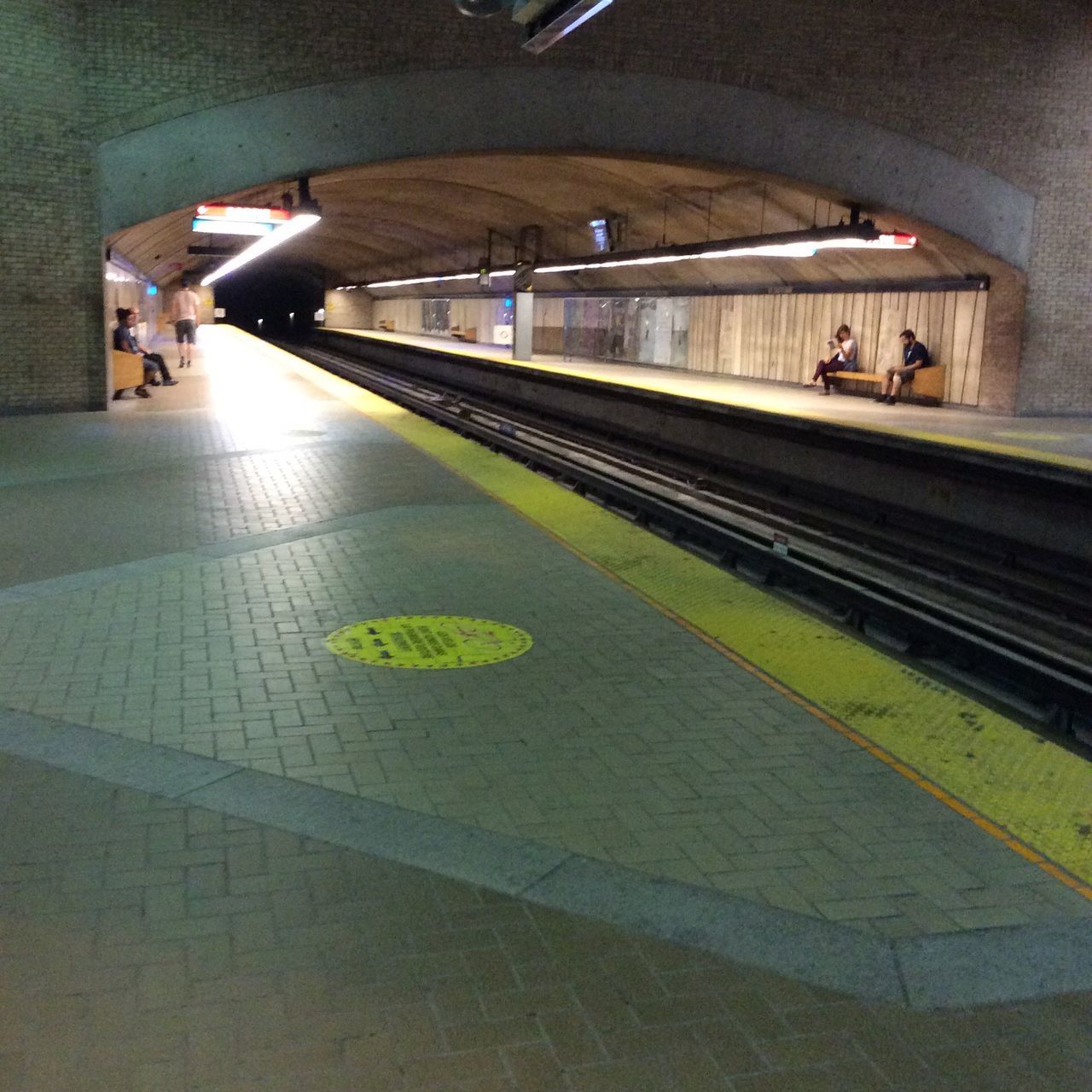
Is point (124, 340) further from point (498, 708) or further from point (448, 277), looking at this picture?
point (448, 277)

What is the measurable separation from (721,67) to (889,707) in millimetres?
13634

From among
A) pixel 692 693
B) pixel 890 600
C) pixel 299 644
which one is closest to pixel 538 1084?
pixel 692 693

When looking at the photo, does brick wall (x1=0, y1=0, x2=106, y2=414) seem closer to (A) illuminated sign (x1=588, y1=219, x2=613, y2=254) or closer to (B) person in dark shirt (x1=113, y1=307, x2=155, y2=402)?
(B) person in dark shirt (x1=113, y1=307, x2=155, y2=402)

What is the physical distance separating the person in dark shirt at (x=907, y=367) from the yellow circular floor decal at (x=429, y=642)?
524 inches

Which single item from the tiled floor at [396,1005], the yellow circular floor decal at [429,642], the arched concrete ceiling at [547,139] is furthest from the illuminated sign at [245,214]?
the tiled floor at [396,1005]

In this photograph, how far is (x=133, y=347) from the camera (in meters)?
19.8

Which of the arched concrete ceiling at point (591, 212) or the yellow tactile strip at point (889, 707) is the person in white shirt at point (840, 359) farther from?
the yellow tactile strip at point (889, 707)

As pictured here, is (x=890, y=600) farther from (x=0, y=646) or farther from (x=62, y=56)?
(x=62, y=56)

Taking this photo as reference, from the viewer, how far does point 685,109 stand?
54.6 ft

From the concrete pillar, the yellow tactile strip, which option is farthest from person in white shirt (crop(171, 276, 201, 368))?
the yellow tactile strip

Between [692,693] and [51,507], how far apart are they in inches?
251

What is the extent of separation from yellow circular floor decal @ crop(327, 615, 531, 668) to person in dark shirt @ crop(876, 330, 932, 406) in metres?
13.3

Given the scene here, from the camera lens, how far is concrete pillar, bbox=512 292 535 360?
27.3 meters

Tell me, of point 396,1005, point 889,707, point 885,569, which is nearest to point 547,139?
point 885,569
